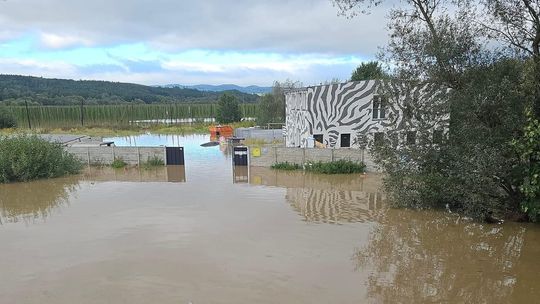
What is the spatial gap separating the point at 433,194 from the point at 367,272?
5.64 m

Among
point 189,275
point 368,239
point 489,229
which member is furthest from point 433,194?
point 189,275

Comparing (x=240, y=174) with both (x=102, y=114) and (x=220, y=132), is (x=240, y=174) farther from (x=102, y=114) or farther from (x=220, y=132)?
(x=102, y=114)

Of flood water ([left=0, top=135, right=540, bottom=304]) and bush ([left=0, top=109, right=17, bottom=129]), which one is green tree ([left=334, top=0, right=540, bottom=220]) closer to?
flood water ([left=0, top=135, right=540, bottom=304])

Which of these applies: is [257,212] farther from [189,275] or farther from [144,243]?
[189,275]

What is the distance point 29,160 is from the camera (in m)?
20.6

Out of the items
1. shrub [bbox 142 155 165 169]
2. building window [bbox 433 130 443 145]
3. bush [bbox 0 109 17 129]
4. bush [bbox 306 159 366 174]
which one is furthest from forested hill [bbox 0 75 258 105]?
building window [bbox 433 130 443 145]

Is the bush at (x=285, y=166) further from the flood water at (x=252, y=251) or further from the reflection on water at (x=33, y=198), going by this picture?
the reflection on water at (x=33, y=198)

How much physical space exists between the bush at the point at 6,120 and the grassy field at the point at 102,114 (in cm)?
451

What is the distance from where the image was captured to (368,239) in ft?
37.6

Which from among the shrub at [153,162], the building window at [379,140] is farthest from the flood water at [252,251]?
the shrub at [153,162]

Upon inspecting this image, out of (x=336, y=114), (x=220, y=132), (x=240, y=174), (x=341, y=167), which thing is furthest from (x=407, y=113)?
(x=220, y=132)

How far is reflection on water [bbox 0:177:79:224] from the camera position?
14743mm

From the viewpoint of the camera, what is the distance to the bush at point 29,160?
66.5ft

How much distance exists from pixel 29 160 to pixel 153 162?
667 centimetres
